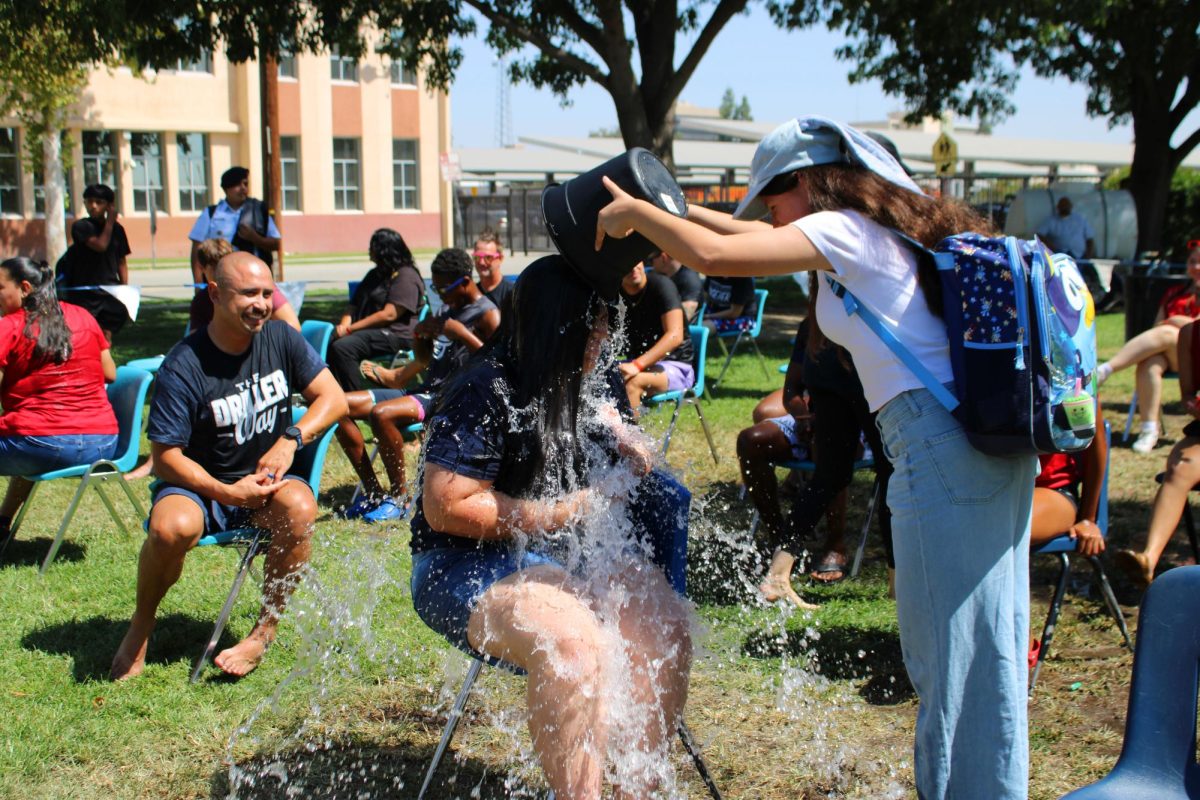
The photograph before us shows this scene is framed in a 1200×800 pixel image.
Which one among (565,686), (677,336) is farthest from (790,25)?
(565,686)

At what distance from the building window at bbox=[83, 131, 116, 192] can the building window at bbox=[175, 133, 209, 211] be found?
1.79 meters

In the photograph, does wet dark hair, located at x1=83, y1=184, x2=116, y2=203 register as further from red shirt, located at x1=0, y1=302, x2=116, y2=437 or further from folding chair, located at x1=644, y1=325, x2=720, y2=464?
folding chair, located at x1=644, y1=325, x2=720, y2=464

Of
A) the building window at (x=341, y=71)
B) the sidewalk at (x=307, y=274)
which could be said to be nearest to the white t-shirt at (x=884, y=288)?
the sidewalk at (x=307, y=274)

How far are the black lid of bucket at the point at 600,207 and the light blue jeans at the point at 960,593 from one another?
0.71m

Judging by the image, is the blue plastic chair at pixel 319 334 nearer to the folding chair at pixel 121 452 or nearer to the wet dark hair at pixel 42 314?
the folding chair at pixel 121 452

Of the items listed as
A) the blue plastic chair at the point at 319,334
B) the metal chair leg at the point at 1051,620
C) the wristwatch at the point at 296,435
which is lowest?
the metal chair leg at the point at 1051,620

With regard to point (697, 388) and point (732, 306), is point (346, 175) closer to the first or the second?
point (732, 306)

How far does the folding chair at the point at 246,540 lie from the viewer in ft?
14.1

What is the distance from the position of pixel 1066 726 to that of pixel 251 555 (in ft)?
10.1

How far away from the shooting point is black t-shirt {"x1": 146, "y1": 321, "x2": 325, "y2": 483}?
4.35 metres

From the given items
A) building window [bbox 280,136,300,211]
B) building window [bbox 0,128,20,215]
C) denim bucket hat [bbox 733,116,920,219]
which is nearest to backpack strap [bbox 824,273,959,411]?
denim bucket hat [bbox 733,116,920,219]

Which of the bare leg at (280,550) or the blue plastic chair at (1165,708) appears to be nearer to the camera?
the blue plastic chair at (1165,708)

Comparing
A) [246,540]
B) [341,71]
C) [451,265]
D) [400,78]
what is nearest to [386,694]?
[246,540]

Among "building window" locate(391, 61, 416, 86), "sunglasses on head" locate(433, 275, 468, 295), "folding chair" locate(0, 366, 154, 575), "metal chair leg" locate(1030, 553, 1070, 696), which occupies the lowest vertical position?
"metal chair leg" locate(1030, 553, 1070, 696)
